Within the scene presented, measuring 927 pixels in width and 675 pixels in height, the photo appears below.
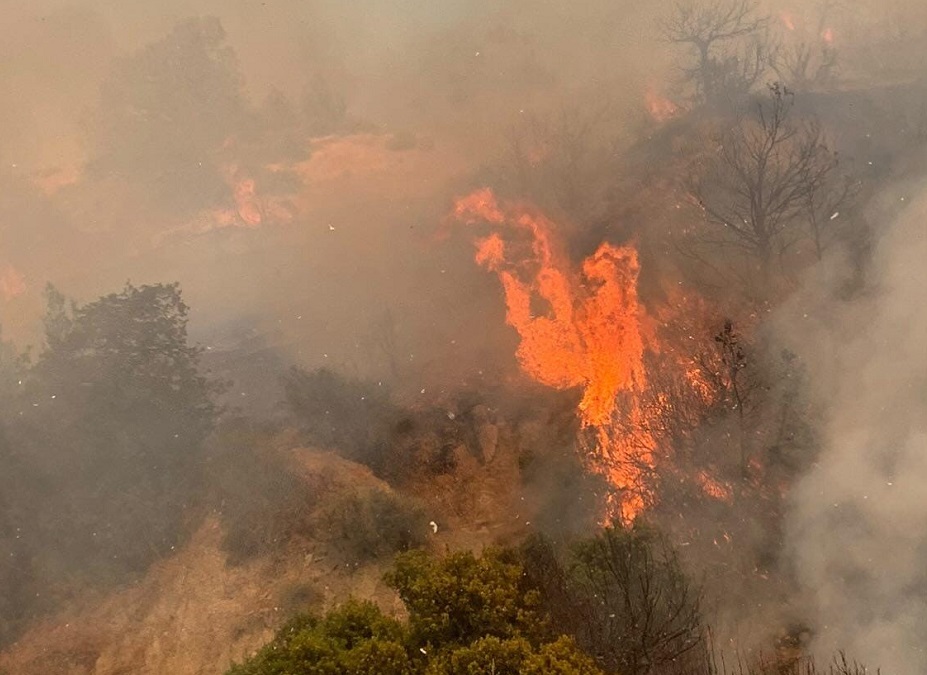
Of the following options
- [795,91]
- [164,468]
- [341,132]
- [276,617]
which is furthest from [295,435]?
[795,91]

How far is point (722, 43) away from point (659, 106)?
5.30 meters

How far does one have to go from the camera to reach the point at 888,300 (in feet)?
53.5

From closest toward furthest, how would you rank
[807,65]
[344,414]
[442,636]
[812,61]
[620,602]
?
1. [442,636]
2. [620,602]
3. [344,414]
4. [807,65]
5. [812,61]

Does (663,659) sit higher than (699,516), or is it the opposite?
(699,516)

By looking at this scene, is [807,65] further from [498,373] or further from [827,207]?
[498,373]

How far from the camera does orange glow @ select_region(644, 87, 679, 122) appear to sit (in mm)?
28547

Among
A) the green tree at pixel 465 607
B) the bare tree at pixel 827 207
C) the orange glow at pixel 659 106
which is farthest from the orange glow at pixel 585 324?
the orange glow at pixel 659 106

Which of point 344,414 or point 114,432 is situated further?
point 344,414

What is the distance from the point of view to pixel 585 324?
69.2 ft

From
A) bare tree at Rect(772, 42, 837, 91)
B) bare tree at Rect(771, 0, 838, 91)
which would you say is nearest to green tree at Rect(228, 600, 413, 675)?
bare tree at Rect(771, 0, 838, 91)

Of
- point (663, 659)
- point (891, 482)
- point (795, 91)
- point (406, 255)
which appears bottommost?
point (663, 659)

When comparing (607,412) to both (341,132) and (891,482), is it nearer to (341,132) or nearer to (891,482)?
(891,482)

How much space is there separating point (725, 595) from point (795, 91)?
21272mm

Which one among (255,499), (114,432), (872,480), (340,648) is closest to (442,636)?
(340,648)
